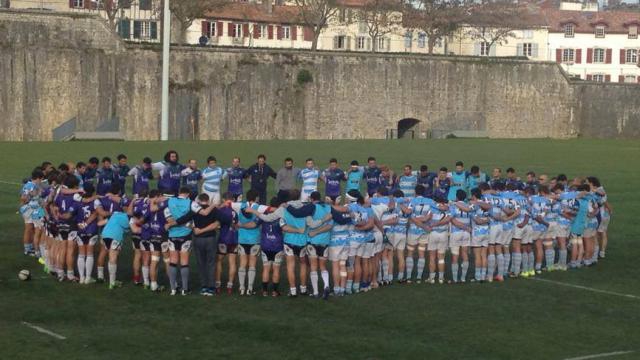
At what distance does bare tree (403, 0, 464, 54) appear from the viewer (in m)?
83.3

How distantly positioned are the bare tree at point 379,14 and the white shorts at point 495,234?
2487 inches

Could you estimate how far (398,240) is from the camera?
21281 mm

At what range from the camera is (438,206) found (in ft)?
69.8

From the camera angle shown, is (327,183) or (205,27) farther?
(205,27)

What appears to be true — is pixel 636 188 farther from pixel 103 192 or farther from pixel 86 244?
pixel 86 244

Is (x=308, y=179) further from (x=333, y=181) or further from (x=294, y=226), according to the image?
(x=294, y=226)

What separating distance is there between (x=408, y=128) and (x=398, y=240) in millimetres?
54453

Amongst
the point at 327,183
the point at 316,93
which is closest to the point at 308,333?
the point at 327,183

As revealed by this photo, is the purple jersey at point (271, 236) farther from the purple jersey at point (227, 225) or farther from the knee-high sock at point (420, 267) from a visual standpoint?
the knee-high sock at point (420, 267)

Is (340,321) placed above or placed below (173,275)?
below

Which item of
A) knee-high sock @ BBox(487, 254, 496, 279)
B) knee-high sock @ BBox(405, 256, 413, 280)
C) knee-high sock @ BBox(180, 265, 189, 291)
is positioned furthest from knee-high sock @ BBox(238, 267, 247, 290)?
knee-high sock @ BBox(487, 254, 496, 279)

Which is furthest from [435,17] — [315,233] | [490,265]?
[315,233]

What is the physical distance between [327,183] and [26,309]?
40.2 feet

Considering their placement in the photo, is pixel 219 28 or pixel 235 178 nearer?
pixel 235 178
